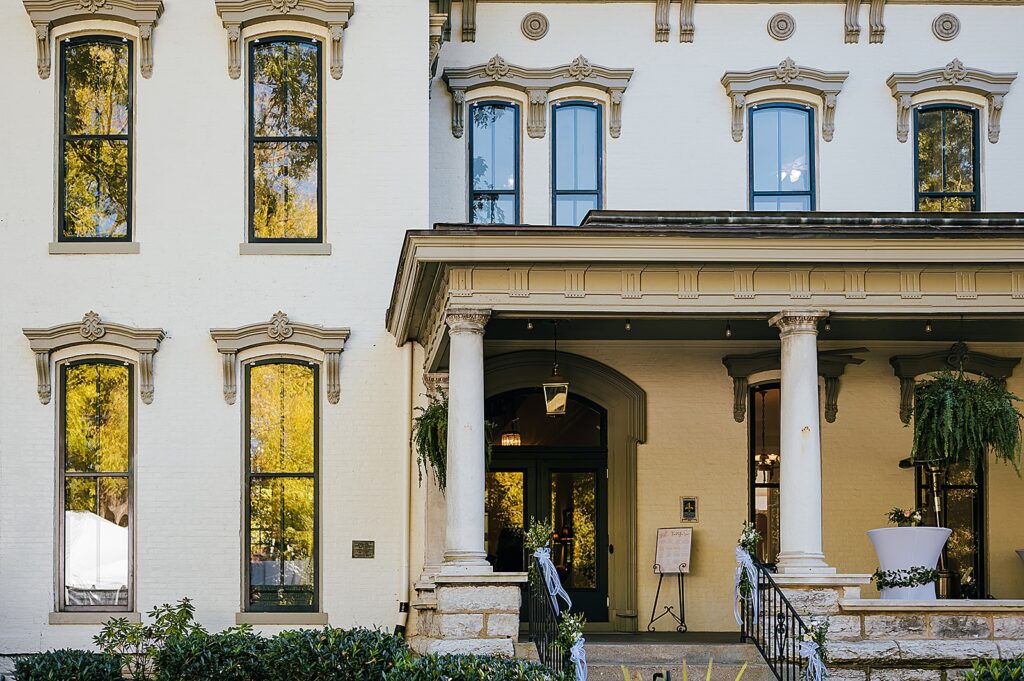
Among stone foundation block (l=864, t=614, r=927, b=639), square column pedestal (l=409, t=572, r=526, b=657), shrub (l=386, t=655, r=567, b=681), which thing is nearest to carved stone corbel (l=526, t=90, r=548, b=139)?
square column pedestal (l=409, t=572, r=526, b=657)

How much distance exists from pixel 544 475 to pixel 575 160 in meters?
4.01

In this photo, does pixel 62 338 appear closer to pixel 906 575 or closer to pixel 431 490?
pixel 431 490

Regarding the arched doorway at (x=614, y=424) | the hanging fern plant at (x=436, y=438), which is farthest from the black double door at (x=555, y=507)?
the hanging fern plant at (x=436, y=438)

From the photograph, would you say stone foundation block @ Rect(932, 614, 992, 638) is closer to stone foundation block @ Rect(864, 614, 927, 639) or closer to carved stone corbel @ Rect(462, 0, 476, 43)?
stone foundation block @ Rect(864, 614, 927, 639)

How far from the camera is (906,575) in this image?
46.2 ft

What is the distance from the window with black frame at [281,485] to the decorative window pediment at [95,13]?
13.4 feet

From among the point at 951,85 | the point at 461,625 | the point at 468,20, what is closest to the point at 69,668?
the point at 461,625

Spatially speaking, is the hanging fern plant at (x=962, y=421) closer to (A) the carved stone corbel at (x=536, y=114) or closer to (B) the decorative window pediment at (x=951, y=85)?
(B) the decorative window pediment at (x=951, y=85)

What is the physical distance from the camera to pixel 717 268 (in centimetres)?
1402

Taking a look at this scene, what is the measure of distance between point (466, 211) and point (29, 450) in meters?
5.96

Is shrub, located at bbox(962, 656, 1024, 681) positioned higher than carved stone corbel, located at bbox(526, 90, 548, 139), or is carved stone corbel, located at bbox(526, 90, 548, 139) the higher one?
carved stone corbel, located at bbox(526, 90, 548, 139)

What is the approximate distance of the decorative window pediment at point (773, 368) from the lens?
1747 centimetres

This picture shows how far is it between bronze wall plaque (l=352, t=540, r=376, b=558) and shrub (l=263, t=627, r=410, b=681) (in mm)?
3260

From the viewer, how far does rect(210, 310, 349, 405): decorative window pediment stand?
56.5 feet
